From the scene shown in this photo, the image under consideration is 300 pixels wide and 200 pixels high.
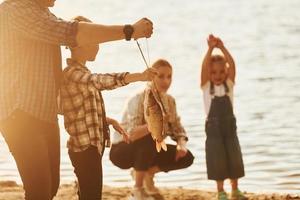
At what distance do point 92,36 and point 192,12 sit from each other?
169 feet

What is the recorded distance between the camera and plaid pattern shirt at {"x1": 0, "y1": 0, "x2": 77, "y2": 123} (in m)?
5.66

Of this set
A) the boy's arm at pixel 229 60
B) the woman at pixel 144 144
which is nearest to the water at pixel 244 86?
the woman at pixel 144 144

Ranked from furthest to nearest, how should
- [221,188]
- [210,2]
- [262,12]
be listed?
[210,2]
[262,12]
[221,188]

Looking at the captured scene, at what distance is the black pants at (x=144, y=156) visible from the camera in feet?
29.9

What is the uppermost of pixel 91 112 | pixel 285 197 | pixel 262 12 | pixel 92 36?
pixel 262 12

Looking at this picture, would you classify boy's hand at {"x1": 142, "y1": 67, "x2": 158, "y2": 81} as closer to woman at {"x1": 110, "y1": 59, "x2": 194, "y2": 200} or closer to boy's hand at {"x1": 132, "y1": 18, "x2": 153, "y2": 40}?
boy's hand at {"x1": 132, "y1": 18, "x2": 153, "y2": 40}

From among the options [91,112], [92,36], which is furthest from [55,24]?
[91,112]

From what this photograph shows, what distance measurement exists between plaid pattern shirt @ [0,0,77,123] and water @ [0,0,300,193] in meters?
4.91

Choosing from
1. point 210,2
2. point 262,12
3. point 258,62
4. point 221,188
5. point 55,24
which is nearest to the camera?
point 55,24

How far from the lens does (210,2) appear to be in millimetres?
67000

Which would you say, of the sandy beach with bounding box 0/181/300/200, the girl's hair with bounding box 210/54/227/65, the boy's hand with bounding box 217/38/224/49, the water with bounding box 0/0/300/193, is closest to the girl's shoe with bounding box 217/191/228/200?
the sandy beach with bounding box 0/181/300/200

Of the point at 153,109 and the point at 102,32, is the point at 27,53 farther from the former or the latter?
the point at 153,109

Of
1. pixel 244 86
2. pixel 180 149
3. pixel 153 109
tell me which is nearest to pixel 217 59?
pixel 180 149

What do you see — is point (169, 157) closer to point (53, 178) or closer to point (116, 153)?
point (116, 153)
